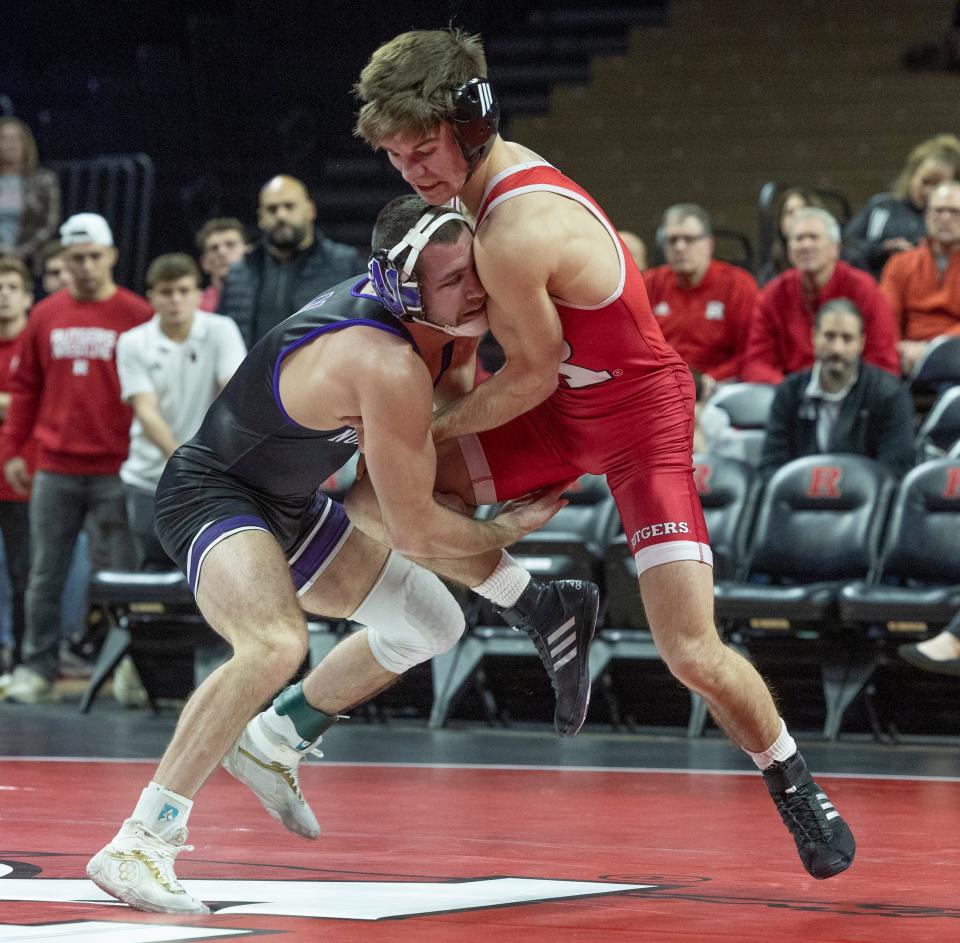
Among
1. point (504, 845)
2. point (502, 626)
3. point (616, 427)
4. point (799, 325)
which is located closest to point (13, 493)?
point (502, 626)

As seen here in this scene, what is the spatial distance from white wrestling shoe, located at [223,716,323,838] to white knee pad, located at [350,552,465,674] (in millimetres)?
310

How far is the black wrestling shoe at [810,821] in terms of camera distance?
358 cm

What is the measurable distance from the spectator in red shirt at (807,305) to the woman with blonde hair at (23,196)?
427 centimetres

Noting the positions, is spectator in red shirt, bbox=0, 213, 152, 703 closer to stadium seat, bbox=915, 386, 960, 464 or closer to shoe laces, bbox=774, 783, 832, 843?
stadium seat, bbox=915, 386, 960, 464

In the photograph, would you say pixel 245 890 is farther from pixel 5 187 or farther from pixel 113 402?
pixel 5 187

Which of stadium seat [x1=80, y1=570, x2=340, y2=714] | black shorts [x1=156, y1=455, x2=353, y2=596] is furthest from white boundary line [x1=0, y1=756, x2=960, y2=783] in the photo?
black shorts [x1=156, y1=455, x2=353, y2=596]

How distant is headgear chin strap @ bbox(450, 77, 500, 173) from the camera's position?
11.4 ft

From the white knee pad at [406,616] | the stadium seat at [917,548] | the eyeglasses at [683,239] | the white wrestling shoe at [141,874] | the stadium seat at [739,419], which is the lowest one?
the stadium seat at [917,548]

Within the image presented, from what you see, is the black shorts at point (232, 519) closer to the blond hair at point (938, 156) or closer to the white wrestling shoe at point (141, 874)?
the white wrestling shoe at point (141, 874)

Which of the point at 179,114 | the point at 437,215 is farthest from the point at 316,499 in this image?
the point at 179,114

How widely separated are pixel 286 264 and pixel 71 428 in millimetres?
1195

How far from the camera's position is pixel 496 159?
3.64 meters

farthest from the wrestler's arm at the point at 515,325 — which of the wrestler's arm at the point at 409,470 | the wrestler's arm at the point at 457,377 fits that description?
the wrestler's arm at the point at 409,470

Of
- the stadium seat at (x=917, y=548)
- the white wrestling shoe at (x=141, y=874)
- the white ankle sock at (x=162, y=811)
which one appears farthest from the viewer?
the stadium seat at (x=917, y=548)
